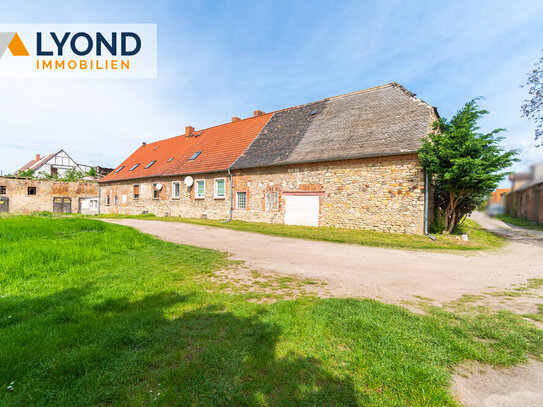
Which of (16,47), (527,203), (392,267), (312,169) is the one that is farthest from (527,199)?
(16,47)

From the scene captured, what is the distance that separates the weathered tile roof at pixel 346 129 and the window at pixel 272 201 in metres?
2.01

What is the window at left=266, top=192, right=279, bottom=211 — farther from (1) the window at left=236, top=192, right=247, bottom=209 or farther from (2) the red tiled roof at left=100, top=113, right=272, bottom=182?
(2) the red tiled roof at left=100, top=113, right=272, bottom=182

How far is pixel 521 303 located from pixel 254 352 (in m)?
4.46

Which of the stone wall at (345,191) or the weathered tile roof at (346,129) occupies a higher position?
the weathered tile roof at (346,129)

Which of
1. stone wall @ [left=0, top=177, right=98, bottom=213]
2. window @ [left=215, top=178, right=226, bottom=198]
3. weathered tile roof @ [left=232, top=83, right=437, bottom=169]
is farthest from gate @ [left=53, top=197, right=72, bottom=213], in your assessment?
weathered tile roof @ [left=232, top=83, right=437, bottom=169]

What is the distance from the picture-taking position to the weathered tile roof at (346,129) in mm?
12492

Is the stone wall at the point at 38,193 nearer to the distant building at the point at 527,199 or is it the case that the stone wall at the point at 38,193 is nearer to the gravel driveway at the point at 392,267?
the gravel driveway at the point at 392,267

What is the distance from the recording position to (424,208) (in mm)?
11094

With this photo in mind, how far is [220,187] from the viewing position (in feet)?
61.2

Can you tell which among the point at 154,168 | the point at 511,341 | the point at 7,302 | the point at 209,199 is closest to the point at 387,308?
the point at 511,341

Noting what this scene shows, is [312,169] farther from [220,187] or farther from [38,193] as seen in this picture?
[38,193]

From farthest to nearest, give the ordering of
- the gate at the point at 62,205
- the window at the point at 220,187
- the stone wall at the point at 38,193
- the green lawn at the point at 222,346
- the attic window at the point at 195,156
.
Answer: the gate at the point at 62,205 < the stone wall at the point at 38,193 < the attic window at the point at 195,156 < the window at the point at 220,187 < the green lawn at the point at 222,346

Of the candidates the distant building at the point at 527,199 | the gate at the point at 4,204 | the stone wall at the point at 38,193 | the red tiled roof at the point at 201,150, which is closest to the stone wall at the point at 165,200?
the red tiled roof at the point at 201,150

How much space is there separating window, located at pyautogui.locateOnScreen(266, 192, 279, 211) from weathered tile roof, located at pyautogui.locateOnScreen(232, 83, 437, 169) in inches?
79.2
